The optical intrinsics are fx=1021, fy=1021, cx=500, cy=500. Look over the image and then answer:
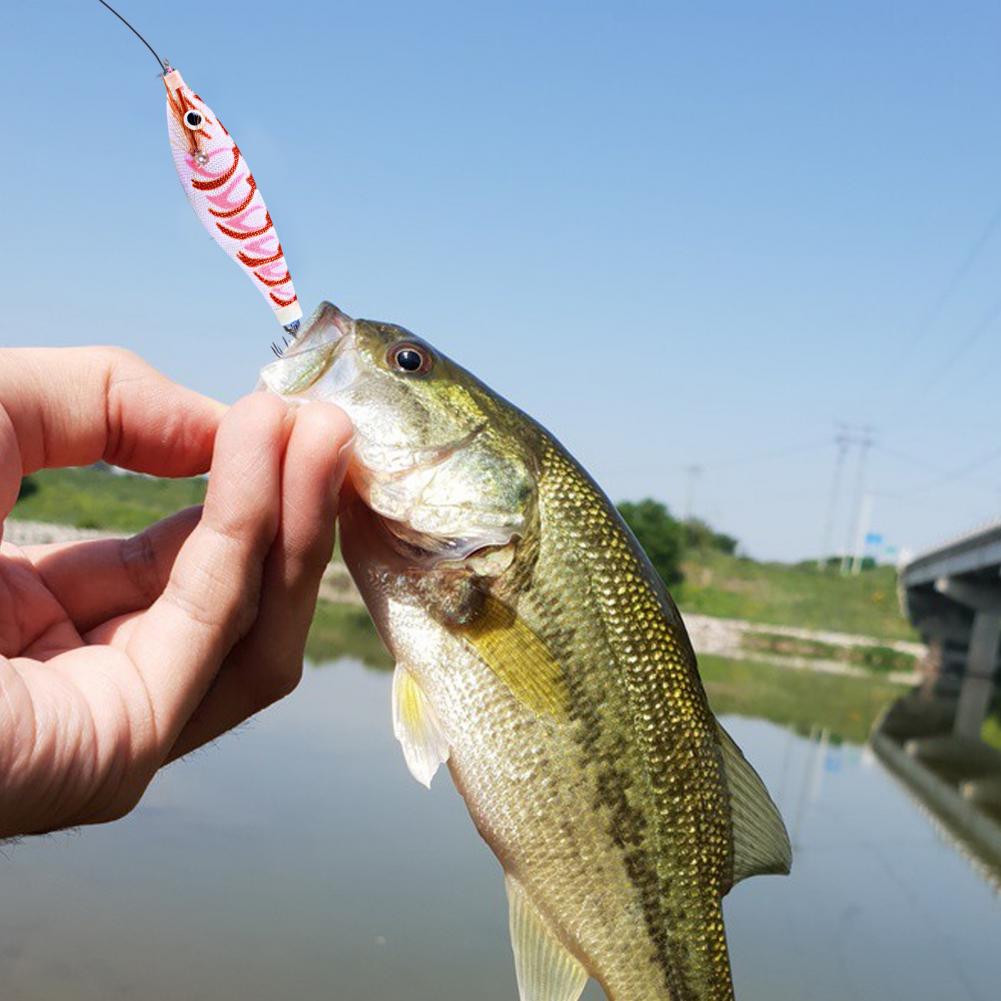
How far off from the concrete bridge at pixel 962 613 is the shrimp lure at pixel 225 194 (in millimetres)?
32215

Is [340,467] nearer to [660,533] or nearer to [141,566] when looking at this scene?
[141,566]

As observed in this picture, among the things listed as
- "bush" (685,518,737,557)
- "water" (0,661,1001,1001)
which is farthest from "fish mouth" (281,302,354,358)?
"bush" (685,518,737,557)

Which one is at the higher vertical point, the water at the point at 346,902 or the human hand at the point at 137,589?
the human hand at the point at 137,589

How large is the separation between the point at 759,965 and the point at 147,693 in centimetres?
1176

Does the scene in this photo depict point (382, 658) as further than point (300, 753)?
Yes

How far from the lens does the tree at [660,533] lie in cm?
5903

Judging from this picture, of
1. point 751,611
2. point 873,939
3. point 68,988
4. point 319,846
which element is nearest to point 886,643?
point 751,611

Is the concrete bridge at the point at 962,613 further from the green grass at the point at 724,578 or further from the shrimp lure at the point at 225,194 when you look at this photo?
the shrimp lure at the point at 225,194

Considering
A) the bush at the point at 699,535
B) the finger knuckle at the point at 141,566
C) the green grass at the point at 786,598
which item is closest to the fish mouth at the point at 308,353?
the finger knuckle at the point at 141,566

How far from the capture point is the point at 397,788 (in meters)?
16.4

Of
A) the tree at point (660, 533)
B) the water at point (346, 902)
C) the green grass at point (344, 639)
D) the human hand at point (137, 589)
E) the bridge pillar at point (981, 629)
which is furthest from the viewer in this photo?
the tree at point (660, 533)

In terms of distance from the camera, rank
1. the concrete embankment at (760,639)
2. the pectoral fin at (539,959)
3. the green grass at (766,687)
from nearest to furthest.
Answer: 1. the pectoral fin at (539,959)
2. the green grass at (766,687)
3. the concrete embankment at (760,639)

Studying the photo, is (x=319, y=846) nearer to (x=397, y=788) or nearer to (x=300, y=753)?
(x=397, y=788)

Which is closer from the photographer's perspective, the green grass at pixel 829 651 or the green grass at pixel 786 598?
the green grass at pixel 829 651
